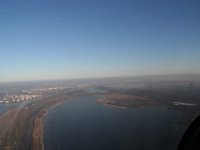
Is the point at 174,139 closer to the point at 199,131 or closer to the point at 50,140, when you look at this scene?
the point at 50,140

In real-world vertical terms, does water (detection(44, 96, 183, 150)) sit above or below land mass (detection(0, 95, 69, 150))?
above

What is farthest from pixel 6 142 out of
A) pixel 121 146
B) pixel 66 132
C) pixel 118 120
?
pixel 118 120

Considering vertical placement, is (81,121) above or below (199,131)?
below

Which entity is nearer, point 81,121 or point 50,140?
point 50,140

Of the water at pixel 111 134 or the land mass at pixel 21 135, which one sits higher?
the water at pixel 111 134

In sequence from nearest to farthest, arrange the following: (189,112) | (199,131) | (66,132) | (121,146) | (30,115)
→ (199,131) < (121,146) < (66,132) < (189,112) < (30,115)

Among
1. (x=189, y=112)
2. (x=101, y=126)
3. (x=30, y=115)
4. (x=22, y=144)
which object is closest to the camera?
(x=22, y=144)

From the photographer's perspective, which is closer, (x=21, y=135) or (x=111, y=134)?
(x=111, y=134)

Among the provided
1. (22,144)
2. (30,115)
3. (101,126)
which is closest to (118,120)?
(101,126)

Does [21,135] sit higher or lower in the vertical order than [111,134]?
lower

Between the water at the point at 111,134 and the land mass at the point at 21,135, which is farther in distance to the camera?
the land mass at the point at 21,135

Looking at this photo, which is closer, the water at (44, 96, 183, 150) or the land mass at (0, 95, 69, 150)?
the water at (44, 96, 183, 150)
